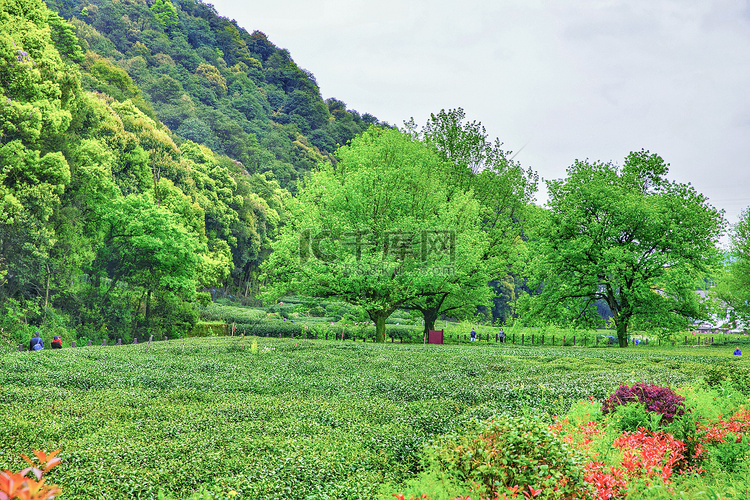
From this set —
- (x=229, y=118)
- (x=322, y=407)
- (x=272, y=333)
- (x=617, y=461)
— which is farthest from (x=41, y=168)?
(x=229, y=118)

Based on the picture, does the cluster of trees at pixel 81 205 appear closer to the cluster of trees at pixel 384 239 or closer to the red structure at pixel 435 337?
the cluster of trees at pixel 384 239

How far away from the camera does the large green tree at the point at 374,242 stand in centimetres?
2084

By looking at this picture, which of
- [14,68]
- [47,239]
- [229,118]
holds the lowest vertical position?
[47,239]

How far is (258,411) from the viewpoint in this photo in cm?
767

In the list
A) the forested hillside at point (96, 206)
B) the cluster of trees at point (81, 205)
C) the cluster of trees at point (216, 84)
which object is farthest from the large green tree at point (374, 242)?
the cluster of trees at point (216, 84)

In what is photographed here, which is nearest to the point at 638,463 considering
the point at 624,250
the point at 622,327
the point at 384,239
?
the point at 384,239

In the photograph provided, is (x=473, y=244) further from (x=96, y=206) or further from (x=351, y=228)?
(x=96, y=206)

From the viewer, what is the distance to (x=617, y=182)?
25.5 metres

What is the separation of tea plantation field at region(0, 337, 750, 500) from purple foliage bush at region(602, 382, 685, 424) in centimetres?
79

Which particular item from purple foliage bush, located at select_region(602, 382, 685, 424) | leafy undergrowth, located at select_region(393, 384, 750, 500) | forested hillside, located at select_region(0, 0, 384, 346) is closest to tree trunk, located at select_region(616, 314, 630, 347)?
purple foliage bush, located at select_region(602, 382, 685, 424)

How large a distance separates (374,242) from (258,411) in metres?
14.6

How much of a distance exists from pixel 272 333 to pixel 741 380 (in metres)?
24.5

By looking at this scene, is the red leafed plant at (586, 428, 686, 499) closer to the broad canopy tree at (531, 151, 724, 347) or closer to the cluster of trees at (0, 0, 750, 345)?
the cluster of trees at (0, 0, 750, 345)

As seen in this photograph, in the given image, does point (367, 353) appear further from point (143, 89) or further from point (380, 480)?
point (143, 89)
